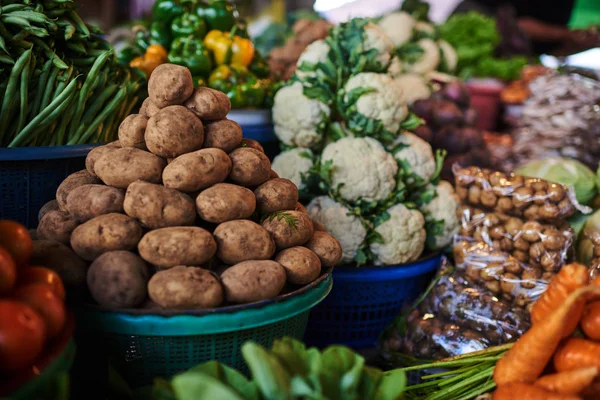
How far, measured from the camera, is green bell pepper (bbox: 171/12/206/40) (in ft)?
11.0

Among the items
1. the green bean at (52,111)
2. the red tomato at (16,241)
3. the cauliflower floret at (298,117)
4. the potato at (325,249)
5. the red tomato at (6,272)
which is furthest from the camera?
the cauliflower floret at (298,117)

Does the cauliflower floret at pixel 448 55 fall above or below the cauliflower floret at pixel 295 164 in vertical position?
above

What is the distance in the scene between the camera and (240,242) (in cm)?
170

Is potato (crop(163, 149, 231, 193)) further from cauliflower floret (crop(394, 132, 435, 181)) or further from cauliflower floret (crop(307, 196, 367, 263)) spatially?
cauliflower floret (crop(394, 132, 435, 181))

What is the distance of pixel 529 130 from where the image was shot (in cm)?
445

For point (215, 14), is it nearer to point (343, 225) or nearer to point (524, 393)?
point (343, 225)

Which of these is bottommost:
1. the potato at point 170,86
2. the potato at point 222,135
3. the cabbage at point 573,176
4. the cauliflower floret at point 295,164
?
the cabbage at point 573,176

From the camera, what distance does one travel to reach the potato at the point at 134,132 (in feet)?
6.03

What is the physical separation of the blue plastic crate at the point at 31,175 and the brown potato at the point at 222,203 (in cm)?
65

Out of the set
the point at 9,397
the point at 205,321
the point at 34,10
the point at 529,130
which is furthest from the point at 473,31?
the point at 9,397

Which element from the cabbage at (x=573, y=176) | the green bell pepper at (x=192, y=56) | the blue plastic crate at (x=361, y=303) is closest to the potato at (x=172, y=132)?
the blue plastic crate at (x=361, y=303)

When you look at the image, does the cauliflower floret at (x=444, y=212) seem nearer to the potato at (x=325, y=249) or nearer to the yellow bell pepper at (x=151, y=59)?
the potato at (x=325, y=249)

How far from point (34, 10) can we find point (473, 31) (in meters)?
4.88

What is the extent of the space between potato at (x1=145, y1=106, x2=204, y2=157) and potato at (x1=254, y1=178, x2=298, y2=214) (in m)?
0.28
